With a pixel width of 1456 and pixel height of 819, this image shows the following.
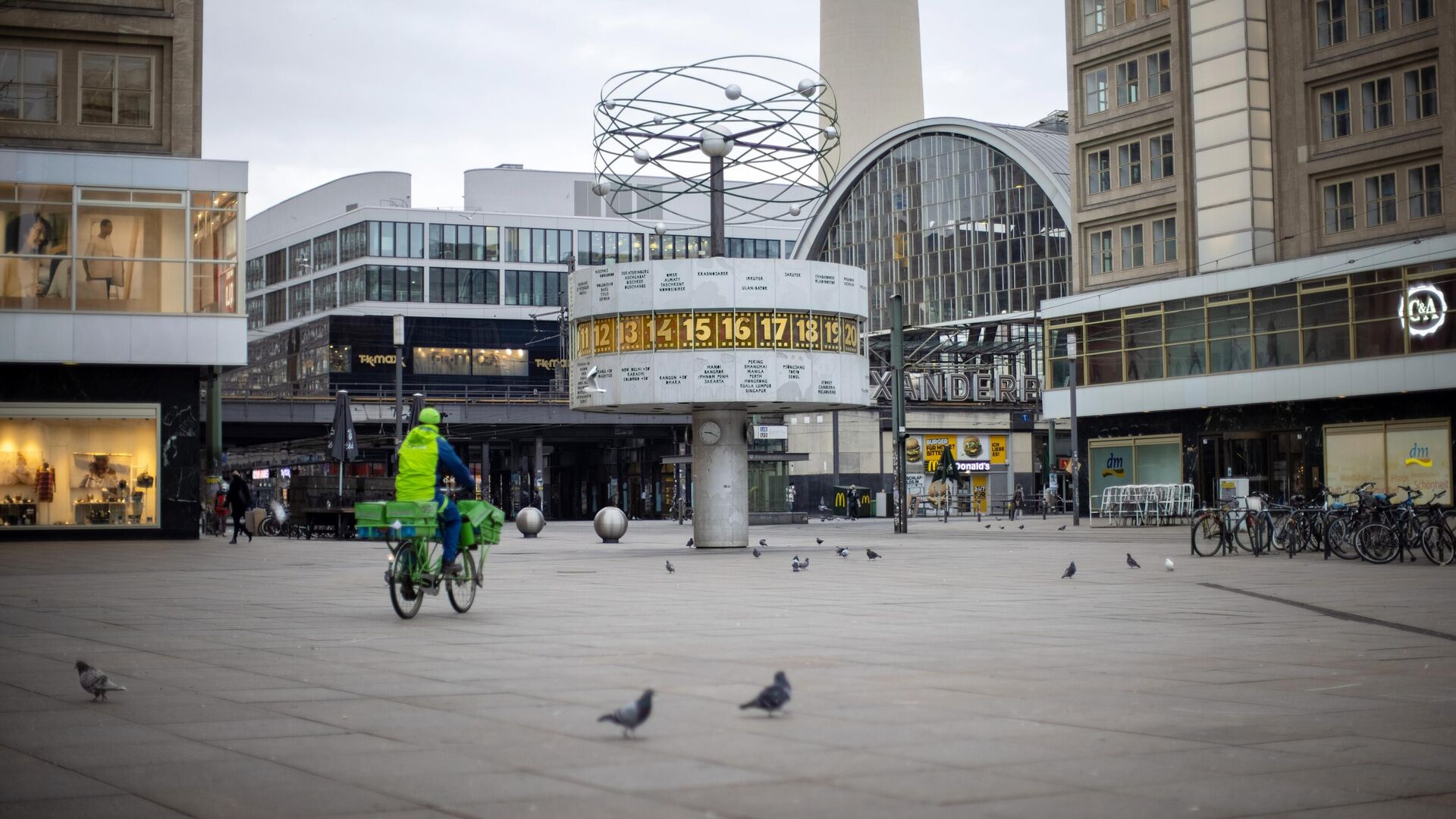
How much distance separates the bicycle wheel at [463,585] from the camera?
587 inches

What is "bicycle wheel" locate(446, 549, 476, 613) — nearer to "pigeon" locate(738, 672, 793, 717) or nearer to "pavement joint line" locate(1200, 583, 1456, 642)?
"pigeon" locate(738, 672, 793, 717)

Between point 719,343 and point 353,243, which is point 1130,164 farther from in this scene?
point 353,243

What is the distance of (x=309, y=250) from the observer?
117938mm

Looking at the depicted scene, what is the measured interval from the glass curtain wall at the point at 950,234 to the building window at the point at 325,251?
3658 cm

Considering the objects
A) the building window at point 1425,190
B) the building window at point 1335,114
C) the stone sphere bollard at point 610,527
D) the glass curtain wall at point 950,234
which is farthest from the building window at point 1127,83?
the glass curtain wall at point 950,234

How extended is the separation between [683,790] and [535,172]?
115735 mm

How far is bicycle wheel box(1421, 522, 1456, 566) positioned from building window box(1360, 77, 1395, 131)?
92.4 ft

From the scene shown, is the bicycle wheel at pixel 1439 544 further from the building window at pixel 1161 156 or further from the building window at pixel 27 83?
the building window at pixel 1161 156

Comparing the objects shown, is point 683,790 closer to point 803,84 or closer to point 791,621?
point 791,621

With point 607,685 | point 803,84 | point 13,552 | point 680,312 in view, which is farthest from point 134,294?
point 607,685

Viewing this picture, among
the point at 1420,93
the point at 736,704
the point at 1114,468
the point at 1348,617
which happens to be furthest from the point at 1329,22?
the point at 736,704

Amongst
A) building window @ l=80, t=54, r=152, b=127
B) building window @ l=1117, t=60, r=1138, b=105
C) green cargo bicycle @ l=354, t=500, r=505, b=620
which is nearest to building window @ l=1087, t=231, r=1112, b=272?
building window @ l=1117, t=60, r=1138, b=105

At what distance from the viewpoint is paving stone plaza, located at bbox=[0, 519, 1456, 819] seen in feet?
20.2

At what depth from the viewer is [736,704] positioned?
Result: 8.77m
